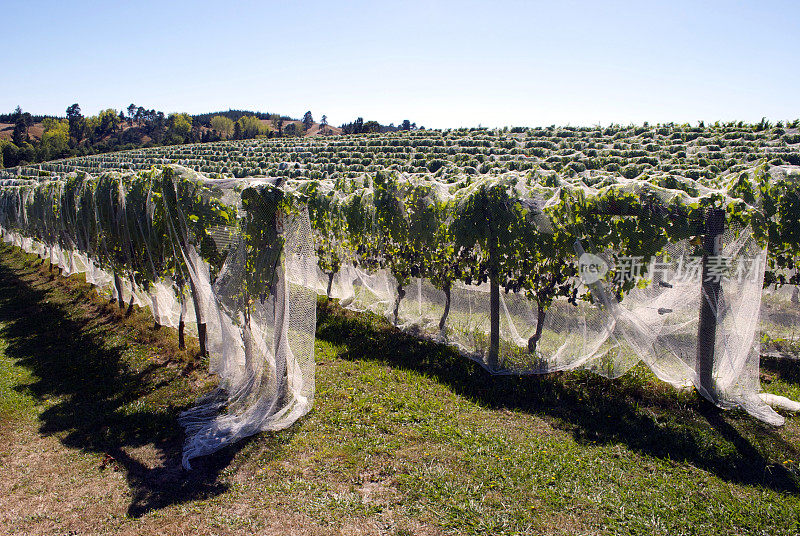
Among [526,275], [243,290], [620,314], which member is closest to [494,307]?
[526,275]

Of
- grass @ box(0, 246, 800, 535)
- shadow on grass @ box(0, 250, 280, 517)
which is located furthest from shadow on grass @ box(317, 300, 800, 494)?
shadow on grass @ box(0, 250, 280, 517)

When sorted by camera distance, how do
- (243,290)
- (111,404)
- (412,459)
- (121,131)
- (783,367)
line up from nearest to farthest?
(412,459) → (243,290) → (111,404) → (783,367) → (121,131)

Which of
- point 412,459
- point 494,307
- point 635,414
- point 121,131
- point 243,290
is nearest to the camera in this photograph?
point 412,459

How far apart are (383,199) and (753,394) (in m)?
4.80

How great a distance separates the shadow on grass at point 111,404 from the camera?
3652 millimetres

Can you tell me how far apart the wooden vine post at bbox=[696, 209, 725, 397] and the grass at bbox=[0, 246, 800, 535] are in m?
0.32

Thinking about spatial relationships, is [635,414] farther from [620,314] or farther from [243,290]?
[243,290]

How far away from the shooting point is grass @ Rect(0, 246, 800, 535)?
3066mm

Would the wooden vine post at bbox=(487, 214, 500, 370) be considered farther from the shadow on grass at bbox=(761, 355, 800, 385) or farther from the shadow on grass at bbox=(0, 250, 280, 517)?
the shadow on grass at bbox=(761, 355, 800, 385)

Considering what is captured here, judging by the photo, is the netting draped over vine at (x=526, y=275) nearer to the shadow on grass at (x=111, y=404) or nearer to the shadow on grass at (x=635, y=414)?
the shadow on grass at (x=635, y=414)

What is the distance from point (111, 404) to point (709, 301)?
6142 mm

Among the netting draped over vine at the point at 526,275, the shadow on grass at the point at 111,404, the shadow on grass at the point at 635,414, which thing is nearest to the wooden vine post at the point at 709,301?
the netting draped over vine at the point at 526,275

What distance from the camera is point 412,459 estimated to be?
12.1ft

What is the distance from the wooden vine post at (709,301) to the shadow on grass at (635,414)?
0.97ft
